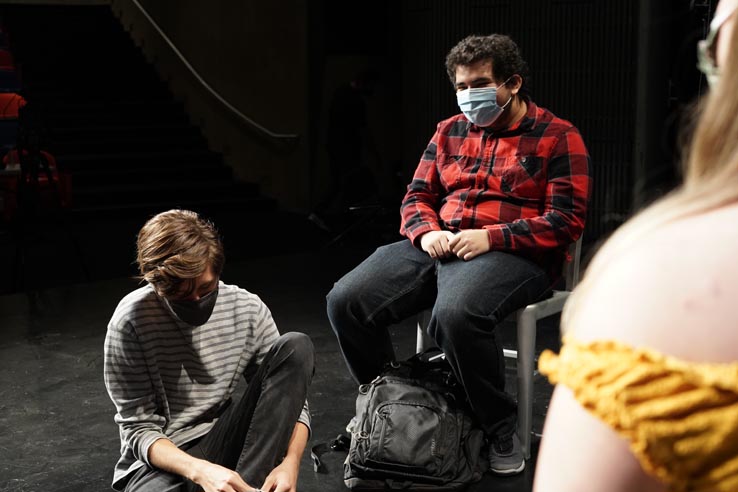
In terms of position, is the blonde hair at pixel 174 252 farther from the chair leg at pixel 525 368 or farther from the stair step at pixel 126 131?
the stair step at pixel 126 131

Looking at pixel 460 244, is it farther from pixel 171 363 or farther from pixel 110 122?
pixel 110 122

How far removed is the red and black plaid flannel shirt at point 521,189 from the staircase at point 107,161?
3385 millimetres

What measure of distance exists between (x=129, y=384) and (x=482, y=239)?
47.8 inches

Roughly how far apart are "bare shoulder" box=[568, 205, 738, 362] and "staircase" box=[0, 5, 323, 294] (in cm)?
566

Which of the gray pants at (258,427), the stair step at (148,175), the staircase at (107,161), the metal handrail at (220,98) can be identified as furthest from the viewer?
the stair step at (148,175)

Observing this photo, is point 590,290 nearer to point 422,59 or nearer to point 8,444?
point 8,444

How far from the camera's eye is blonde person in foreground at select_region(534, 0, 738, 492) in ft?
1.80

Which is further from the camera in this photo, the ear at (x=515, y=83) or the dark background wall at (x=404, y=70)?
the dark background wall at (x=404, y=70)

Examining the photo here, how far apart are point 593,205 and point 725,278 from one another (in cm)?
664

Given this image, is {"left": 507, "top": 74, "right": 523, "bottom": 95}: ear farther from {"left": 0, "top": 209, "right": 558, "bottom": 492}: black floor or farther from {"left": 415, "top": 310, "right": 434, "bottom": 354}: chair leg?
{"left": 0, "top": 209, "right": 558, "bottom": 492}: black floor

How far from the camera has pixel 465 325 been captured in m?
2.80

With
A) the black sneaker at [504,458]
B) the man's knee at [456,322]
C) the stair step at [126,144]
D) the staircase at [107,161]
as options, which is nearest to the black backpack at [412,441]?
the black sneaker at [504,458]

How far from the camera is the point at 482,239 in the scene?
2.99 meters

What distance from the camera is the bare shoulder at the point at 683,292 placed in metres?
0.55
